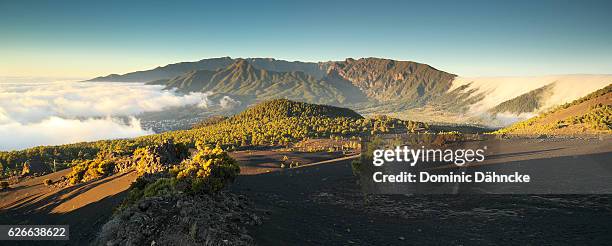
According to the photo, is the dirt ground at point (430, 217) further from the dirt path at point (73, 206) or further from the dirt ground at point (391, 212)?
the dirt path at point (73, 206)

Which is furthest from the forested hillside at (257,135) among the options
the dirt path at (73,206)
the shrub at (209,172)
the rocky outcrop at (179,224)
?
the rocky outcrop at (179,224)

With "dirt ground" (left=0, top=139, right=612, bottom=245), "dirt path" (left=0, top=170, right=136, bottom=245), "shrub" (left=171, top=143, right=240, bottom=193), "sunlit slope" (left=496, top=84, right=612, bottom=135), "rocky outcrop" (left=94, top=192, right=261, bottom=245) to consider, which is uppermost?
"sunlit slope" (left=496, top=84, right=612, bottom=135)

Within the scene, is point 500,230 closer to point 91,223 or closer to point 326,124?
point 91,223

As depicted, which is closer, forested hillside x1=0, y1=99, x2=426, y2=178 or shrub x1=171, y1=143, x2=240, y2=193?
shrub x1=171, y1=143, x2=240, y2=193

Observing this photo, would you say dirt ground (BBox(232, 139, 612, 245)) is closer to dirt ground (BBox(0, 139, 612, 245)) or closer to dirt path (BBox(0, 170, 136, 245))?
dirt ground (BBox(0, 139, 612, 245))

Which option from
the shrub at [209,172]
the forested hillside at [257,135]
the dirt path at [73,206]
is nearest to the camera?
the shrub at [209,172]

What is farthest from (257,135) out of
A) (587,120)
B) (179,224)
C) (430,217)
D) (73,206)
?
(179,224)

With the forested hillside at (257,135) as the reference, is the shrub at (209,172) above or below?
above

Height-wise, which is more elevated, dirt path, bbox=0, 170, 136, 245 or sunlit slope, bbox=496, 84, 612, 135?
sunlit slope, bbox=496, 84, 612, 135

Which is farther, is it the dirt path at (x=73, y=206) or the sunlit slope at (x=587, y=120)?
the sunlit slope at (x=587, y=120)

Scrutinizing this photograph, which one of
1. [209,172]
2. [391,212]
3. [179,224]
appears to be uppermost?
[209,172]

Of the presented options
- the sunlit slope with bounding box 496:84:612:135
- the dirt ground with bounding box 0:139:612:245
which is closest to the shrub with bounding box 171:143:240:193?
the dirt ground with bounding box 0:139:612:245

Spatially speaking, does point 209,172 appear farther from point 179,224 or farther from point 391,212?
point 391,212
